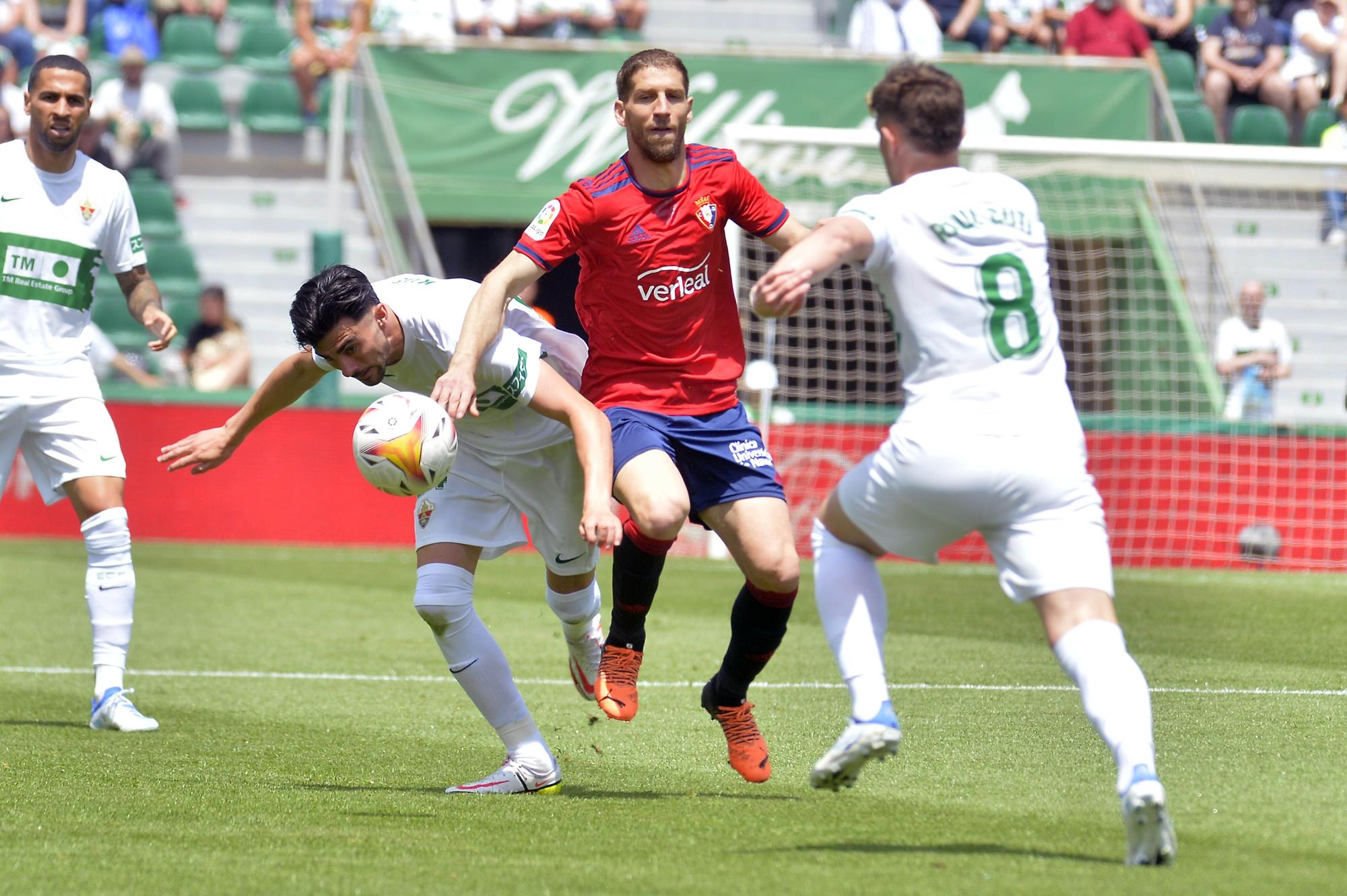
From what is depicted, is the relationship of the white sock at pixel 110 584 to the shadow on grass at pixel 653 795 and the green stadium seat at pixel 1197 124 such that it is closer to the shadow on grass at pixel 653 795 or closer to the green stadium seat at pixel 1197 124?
the shadow on grass at pixel 653 795

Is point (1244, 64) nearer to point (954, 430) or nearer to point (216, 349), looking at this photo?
point (216, 349)

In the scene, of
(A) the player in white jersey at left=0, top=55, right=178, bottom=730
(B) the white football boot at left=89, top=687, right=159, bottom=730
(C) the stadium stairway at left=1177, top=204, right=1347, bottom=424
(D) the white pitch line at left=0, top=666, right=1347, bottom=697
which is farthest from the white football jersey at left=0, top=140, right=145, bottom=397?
(C) the stadium stairway at left=1177, top=204, right=1347, bottom=424

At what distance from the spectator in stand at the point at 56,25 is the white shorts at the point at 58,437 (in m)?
11.9

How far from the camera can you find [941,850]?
13.8 ft

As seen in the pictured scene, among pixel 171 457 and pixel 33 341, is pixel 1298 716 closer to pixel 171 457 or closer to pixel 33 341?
pixel 171 457

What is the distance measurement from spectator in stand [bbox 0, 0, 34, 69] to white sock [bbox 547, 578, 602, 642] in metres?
14.2

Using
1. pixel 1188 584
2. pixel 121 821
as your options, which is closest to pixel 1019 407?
pixel 121 821

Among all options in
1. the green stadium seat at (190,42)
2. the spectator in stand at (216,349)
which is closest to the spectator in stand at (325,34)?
the green stadium seat at (190,42)

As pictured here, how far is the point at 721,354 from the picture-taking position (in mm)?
5816

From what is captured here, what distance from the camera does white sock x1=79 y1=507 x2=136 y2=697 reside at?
685 centimetres

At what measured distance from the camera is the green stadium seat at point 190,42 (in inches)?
750

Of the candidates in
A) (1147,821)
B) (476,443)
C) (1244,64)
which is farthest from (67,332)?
(1244,64)

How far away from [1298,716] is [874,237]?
3.19 m

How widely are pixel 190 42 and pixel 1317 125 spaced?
40.5 feet
